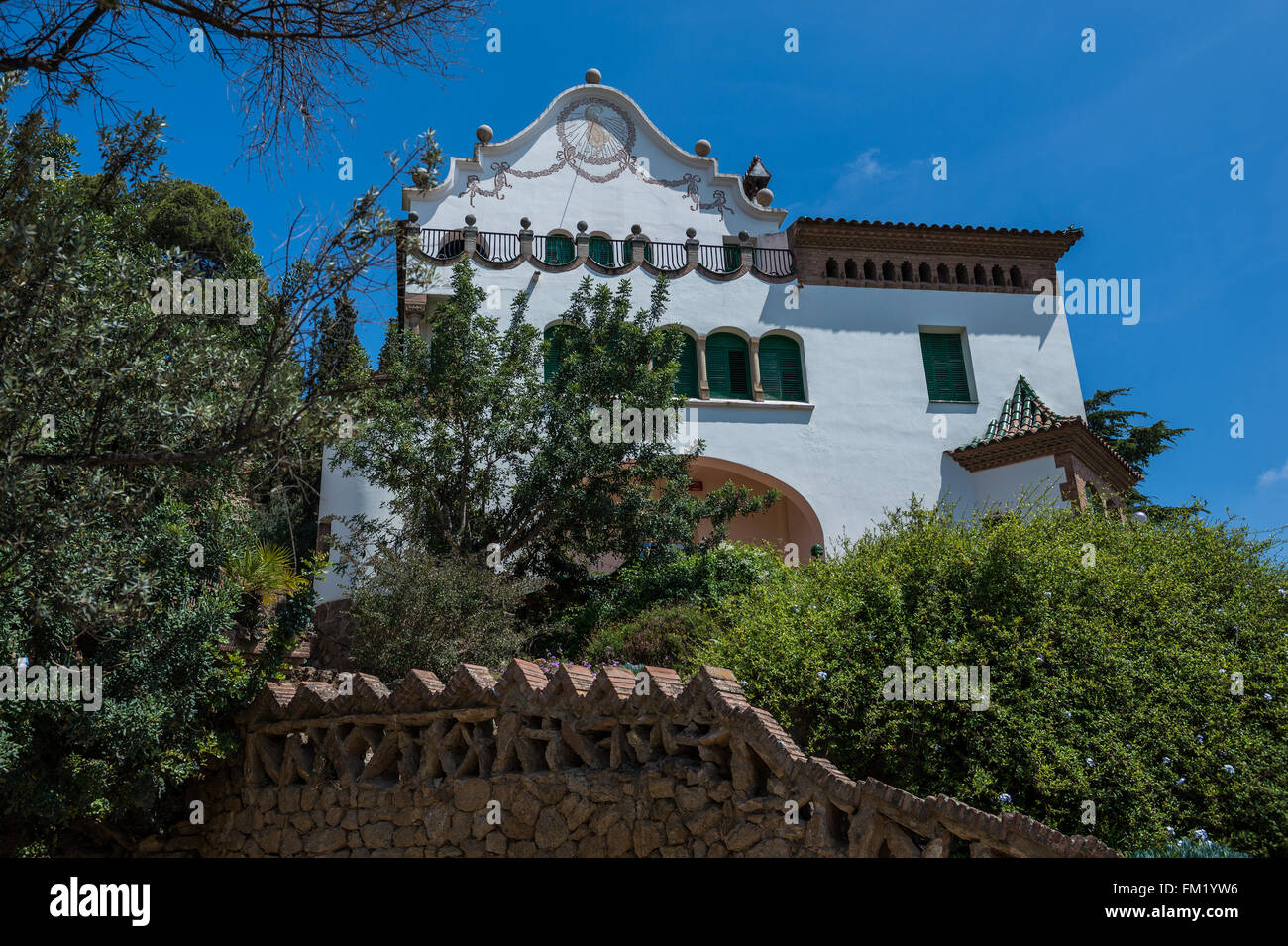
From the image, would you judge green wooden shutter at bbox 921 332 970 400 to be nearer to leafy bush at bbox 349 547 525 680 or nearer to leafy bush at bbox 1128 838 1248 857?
leafy bush at bbox 349 547 525 680

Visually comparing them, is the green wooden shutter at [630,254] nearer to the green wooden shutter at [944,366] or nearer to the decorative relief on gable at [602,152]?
the decorative relief on gable at [602,152]

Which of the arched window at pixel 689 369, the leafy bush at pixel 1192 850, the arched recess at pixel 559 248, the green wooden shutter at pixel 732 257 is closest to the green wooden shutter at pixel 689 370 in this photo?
the arched window at pixel 689 369

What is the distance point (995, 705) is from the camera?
24.8 ft

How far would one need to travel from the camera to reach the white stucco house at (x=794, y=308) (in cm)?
1897

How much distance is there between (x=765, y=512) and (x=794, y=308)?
13.6ft

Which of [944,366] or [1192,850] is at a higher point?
[944,366]

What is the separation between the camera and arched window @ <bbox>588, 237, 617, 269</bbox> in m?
20.3

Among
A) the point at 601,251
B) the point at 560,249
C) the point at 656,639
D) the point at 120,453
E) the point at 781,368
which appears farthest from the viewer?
the point at 601,251

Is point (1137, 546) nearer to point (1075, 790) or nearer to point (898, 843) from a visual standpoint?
point (1075, 790)

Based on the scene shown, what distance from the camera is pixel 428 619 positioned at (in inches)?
414

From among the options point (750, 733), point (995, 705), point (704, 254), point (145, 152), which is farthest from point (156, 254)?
point (704, 254)

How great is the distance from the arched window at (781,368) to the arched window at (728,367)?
1.10 feet

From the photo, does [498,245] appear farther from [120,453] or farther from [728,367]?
[120,453]

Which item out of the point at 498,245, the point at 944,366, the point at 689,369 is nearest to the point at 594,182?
the point at 498,245
